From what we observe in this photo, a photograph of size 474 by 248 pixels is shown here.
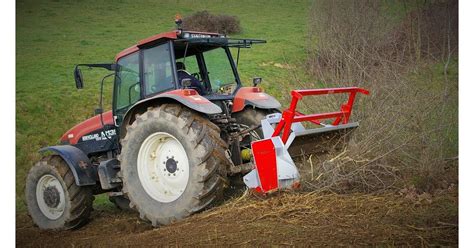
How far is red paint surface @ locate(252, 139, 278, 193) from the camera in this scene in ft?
15.5

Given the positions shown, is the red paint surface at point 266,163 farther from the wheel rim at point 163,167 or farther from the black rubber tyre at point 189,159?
the wheel rim at point 163,167

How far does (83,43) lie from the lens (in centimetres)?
1255

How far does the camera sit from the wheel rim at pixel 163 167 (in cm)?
519

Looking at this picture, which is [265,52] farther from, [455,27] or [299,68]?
[455,27]

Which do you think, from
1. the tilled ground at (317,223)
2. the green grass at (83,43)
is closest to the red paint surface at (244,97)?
the tilled ground at (317,223)

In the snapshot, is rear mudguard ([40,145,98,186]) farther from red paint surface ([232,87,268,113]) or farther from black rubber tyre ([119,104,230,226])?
red paint surface ([232,87,268,113])

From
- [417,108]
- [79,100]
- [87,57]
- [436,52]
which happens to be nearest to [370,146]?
[417,108]

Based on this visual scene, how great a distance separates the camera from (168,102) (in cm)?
533

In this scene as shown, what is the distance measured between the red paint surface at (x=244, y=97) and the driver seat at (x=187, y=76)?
0.43 m

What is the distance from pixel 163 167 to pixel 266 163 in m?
1.21

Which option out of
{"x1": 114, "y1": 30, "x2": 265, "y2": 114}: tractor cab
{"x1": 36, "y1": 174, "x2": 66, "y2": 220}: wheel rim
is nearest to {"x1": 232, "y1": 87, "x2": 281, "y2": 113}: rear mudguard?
{"x1": 114, "y1": 30, "x2": 265, "y2": 114}: tractor cab

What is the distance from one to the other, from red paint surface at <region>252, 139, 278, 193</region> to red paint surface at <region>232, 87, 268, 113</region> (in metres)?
1.28

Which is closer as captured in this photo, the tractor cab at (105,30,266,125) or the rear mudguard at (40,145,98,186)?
the tractor cab at (105,30,266,125)
